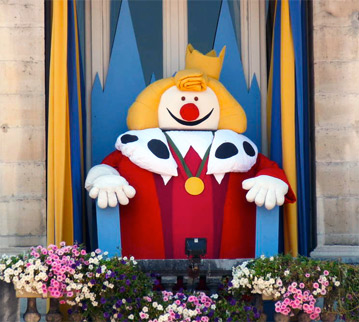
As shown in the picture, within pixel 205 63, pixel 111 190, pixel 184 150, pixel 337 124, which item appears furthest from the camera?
pixel 205 63

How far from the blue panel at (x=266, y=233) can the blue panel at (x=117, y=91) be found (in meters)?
1.88

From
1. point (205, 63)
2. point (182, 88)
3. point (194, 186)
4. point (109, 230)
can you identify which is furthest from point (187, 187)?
point (205, 63)

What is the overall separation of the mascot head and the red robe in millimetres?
428

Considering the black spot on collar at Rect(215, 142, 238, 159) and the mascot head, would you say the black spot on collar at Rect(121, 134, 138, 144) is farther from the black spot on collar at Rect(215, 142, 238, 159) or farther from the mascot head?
the black spot on collar at Rect(215, 142, 238, 159)

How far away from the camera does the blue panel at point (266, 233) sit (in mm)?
9195

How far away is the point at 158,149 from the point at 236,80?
5.27ft

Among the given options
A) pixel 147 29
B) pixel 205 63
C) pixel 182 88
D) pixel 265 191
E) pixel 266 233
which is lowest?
pixel 266 233

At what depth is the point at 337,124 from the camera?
9820mm

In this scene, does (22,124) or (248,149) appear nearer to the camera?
(248,149)

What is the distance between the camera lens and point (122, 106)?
34.3ft

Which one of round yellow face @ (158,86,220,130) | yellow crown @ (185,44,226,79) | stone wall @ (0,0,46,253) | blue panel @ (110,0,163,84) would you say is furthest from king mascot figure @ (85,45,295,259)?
blue panel @ (110,0,163,84)

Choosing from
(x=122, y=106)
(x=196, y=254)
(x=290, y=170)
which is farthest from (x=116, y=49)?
(x=196, y=254)

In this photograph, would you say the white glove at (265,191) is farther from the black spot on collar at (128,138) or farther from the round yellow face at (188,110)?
the black spot on collar at (128,138)

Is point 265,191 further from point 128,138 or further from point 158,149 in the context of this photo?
point 128,138
